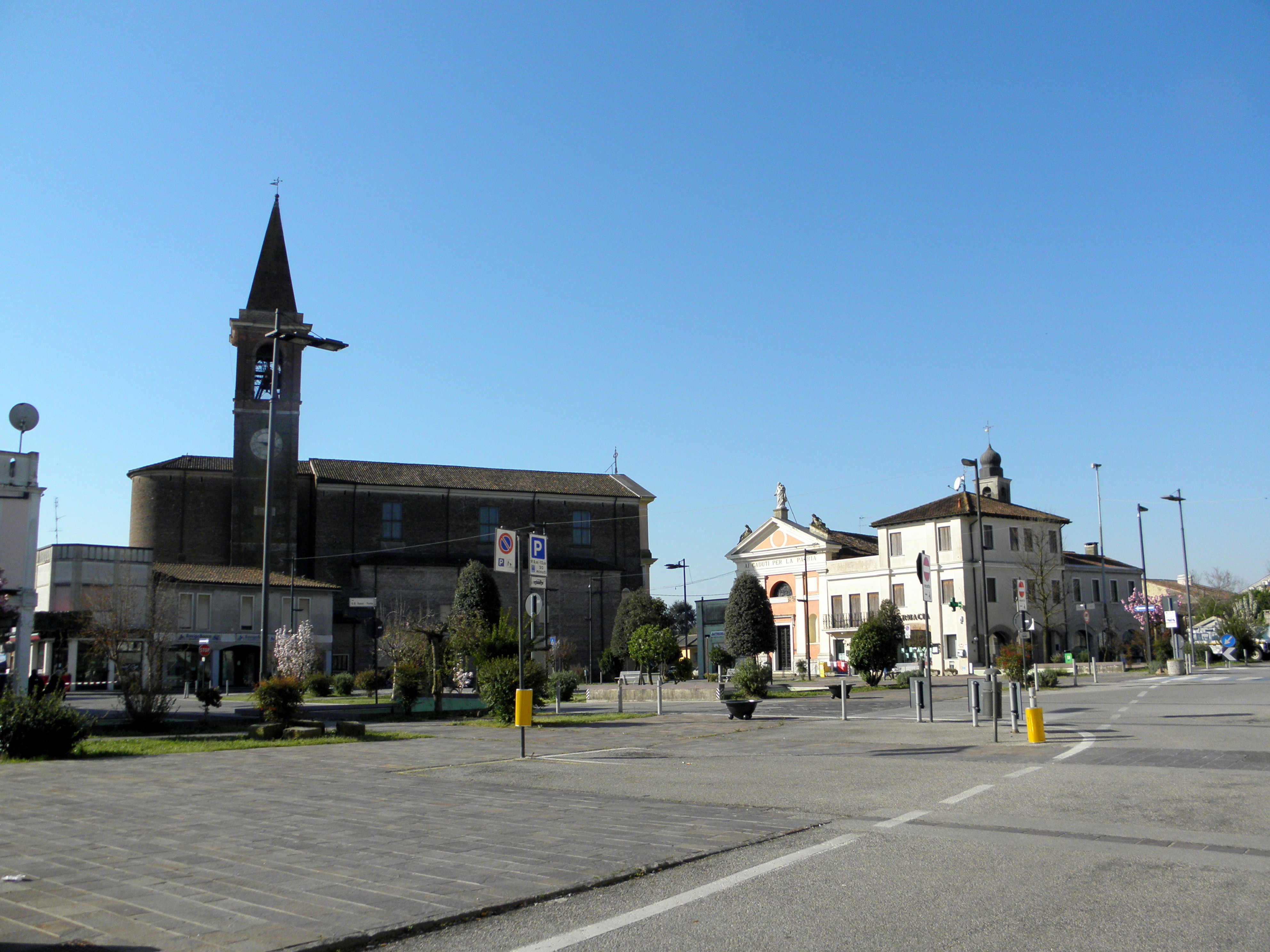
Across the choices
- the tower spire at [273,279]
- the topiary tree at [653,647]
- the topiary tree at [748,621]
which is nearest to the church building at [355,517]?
the tower spire at [273,279]

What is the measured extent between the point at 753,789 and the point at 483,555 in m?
60.1

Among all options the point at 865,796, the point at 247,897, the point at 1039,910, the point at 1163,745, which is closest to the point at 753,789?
the point at 865,796

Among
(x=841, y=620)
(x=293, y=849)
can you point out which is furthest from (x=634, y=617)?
(x=293, y=849)

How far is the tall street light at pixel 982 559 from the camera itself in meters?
38.3

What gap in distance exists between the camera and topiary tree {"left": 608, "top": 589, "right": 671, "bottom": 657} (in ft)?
191

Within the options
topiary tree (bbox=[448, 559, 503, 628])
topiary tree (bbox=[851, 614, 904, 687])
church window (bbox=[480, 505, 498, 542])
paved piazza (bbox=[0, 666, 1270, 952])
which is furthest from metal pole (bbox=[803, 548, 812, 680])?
paved piazza (bbox=[0, 666, 1270, 952])

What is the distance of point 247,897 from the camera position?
571 cm

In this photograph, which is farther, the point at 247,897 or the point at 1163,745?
the point at 1163,745

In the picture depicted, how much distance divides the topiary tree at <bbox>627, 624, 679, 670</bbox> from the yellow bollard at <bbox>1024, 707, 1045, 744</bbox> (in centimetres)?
3560

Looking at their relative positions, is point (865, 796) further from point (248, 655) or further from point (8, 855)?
point (248, 655)

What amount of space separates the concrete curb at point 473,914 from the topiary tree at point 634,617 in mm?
50539

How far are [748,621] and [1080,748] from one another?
3484 cm

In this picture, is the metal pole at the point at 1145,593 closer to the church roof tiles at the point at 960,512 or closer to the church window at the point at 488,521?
the church roof tiles at the point at 960,512

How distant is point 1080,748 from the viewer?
49.4 ft
